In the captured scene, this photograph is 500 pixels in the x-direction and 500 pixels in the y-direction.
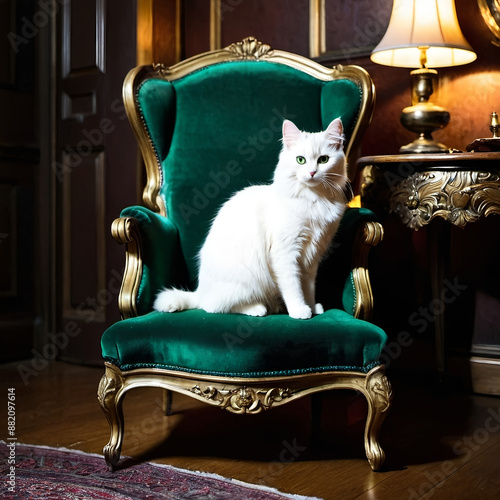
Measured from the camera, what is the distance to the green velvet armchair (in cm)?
170

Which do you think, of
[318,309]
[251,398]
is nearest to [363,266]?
[318,309]

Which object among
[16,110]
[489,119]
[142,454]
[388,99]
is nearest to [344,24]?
[388,99]

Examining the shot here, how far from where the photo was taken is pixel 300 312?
71.5 inches

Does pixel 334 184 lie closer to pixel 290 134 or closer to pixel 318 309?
pixel 290 134

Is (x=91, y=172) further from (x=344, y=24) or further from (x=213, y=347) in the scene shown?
(x=213, y=347)

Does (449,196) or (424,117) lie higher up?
(424,117)

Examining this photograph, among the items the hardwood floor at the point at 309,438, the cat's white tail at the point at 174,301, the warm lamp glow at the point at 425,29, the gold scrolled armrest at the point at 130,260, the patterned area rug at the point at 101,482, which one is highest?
the warm lamp glow at the point at 425,29

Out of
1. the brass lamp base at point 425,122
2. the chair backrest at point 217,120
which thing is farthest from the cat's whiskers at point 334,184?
the brass lamp base at point 425,122

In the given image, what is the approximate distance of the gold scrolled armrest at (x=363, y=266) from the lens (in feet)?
6.25

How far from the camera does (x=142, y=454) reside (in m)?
1.98

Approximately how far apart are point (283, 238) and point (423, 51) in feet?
3.63

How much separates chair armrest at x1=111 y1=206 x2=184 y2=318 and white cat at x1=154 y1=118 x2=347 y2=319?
58 mm

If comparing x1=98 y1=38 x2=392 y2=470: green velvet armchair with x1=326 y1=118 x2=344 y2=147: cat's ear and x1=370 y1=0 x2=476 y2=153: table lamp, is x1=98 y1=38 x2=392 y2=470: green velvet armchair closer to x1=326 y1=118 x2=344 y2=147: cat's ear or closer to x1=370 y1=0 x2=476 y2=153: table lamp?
x1=326 y1=118 x2=344 y2=147: cat's ear

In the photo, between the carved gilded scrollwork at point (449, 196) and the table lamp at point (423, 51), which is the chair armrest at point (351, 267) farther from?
the table lamp at point (423, 51)
